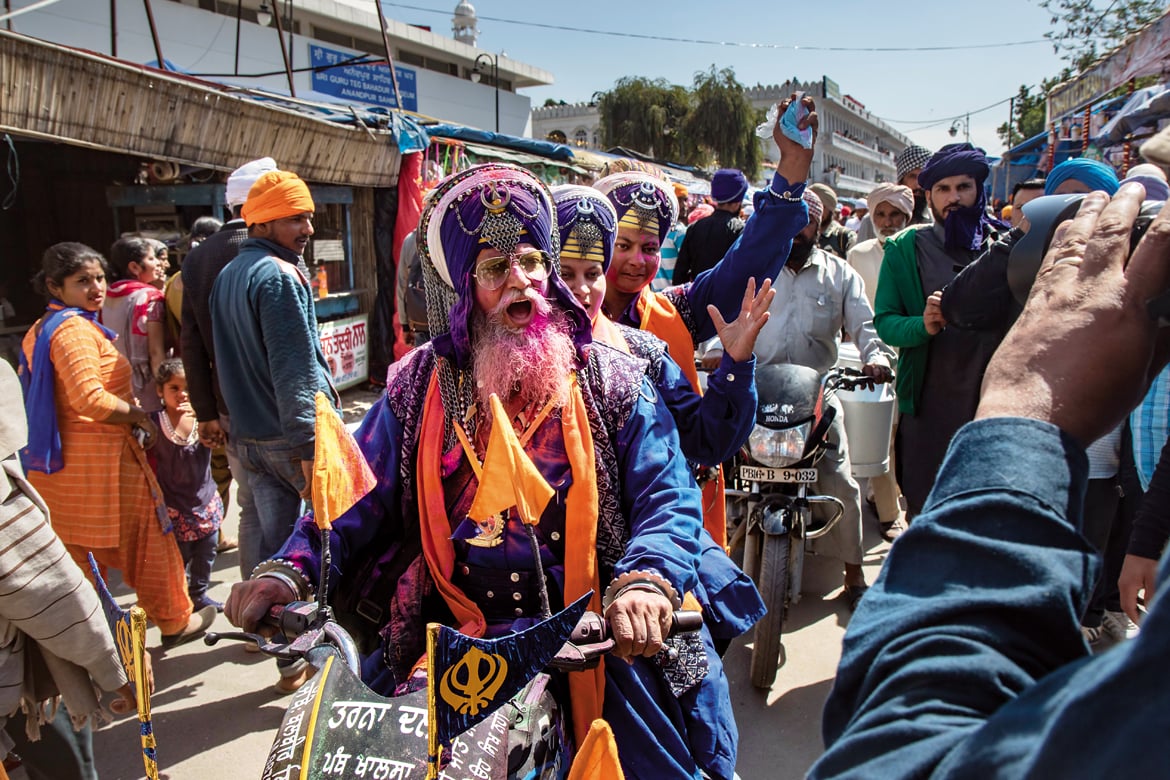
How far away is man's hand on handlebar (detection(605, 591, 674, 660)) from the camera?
4.99 ft

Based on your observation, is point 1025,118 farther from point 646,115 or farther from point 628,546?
point 628,546

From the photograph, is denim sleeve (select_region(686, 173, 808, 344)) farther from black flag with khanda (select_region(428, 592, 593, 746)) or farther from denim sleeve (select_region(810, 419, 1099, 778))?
denim sleeve (select_region(810, 419, 1099, 778))

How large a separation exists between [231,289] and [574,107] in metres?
55.1

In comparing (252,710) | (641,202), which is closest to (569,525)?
(641,202)

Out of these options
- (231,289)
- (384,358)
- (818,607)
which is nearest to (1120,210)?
(231,289)

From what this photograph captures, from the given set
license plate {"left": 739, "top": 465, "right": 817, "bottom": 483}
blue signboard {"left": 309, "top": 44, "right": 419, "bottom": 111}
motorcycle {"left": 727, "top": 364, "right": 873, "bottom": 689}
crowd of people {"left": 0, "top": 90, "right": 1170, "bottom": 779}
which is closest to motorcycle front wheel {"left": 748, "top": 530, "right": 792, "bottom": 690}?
motorcycle {"left": 727, "top": 364, "right": 873, "bottom": 689}

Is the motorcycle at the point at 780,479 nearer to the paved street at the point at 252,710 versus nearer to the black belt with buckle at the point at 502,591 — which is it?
the paved street at the point at 252,710

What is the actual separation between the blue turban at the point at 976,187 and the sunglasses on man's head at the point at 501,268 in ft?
8.04

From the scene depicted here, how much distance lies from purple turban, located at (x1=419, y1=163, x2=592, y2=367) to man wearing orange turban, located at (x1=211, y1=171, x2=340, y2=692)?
148 centimetres

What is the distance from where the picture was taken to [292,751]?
4.35 ft

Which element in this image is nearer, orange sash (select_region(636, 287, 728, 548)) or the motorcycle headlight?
orange sash (select_region(636, 287, 728, 548))

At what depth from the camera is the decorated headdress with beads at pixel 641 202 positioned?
3236 mm

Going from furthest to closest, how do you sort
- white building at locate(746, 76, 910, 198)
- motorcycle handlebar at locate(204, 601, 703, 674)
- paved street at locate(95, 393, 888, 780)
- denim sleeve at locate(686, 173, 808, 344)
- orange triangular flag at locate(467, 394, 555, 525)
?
white building at locate(746, 76, 910, 198)
paved street at locate(95, 393, 888, 780)
denim sleeve at locate(686, 173, 808, 344)
orange triangular flag at locate(467, 394, 555, 525)
motorcycle handlebar at locate(204, 601, 703, 674)

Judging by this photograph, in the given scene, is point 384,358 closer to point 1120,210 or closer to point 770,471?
point 770,471
